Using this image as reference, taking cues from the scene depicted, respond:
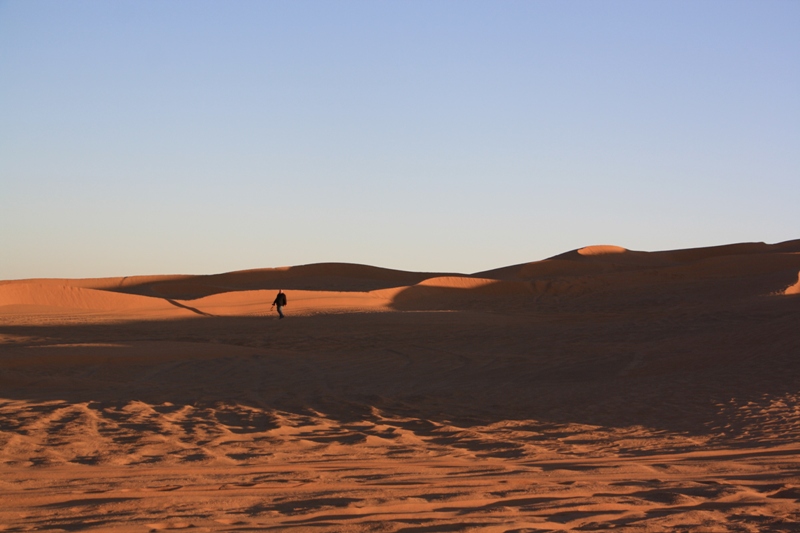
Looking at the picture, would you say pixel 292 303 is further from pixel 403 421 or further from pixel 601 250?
pixel 601 250

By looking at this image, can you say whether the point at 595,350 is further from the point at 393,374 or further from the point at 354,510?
the point at 354,510

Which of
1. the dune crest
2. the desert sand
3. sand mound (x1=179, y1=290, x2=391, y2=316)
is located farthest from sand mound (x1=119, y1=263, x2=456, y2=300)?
the dune crest

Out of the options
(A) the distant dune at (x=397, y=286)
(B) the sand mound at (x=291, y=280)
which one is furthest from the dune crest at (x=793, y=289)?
(B) the sand mound at (x=291, y=280)

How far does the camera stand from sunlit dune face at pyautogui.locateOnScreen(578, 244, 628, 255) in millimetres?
49472

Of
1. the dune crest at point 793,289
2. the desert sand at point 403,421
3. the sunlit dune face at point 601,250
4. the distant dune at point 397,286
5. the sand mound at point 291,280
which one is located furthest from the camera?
the sunlit dune face at point 601,250

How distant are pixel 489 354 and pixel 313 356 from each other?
345 centimetres

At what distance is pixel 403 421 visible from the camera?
936 centimetres

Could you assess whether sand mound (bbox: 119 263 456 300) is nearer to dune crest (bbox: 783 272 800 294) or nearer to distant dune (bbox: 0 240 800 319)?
distant dune (bbox: 0 240 800 319)

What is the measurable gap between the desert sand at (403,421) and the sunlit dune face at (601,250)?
2529 centimetres

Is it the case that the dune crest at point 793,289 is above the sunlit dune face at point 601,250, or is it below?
below

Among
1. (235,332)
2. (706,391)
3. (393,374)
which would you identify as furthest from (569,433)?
(235,332)

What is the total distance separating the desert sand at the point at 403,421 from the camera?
15.8ft

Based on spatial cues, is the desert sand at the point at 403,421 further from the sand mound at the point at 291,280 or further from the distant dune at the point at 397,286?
the sand mound at the point at 291,280

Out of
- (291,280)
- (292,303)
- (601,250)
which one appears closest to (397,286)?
(291,280)
